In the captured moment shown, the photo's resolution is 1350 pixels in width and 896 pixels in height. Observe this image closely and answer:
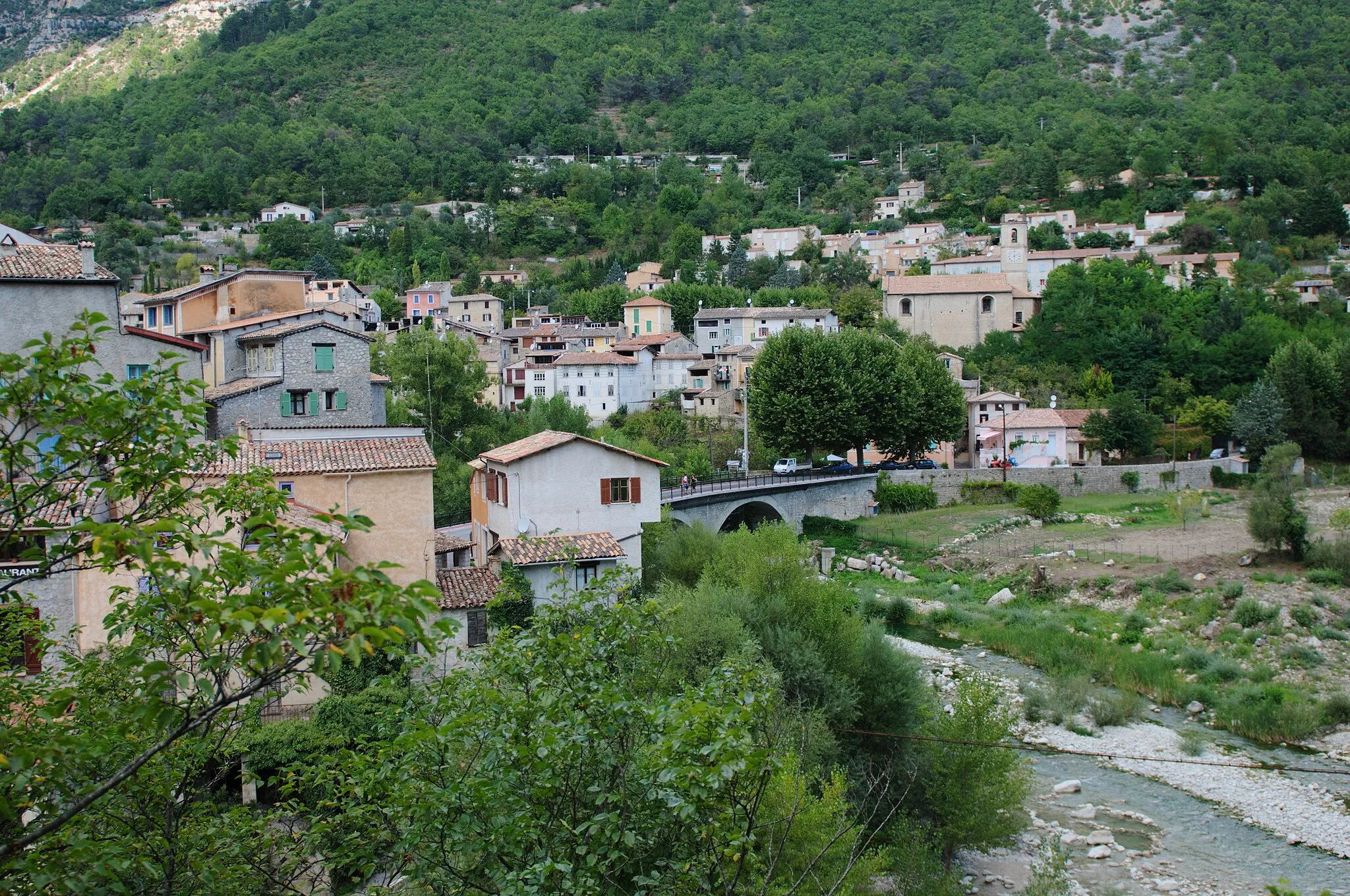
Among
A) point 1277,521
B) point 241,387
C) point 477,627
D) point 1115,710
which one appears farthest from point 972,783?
point 1277,521

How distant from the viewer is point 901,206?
110 metres

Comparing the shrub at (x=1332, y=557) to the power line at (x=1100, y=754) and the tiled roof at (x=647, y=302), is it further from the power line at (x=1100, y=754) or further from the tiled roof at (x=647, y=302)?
the tiled roof at (x=647, y=302)

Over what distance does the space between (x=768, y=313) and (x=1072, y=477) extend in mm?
24447

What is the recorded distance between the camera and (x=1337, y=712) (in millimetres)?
22969

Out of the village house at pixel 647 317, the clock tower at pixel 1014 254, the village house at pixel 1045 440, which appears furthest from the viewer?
the clock tower at pixel 1014 254

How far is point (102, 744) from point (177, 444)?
1.91 metres

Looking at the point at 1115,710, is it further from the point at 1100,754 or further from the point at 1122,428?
the point at 1122,428

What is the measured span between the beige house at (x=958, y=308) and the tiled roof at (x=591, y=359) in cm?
2190

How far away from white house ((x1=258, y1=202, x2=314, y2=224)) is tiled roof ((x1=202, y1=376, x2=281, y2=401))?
8650 cm

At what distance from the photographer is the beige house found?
73.0 meters

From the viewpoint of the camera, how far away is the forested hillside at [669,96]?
11681 centimetres

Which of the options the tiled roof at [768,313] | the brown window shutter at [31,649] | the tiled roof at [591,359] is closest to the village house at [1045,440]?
the tiled roof at [768,313]

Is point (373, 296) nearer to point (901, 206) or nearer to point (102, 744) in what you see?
point (901, 206)

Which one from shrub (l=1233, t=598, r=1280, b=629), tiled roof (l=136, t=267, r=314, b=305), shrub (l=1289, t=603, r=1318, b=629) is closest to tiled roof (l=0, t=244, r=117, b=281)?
tiled roof (l=136, t=267, r=314, b=305)
